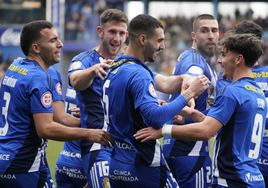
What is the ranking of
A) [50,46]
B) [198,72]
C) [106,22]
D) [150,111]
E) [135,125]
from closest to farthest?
[150,111]
[135,125]
[50,46]
[198,72]
[106,22]

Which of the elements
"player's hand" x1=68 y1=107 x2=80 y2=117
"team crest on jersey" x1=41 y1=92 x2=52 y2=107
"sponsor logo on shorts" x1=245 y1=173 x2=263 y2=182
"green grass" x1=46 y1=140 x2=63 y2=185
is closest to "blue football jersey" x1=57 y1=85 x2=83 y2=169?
"player's hand" x1=68 y1=107 x2=80 y2=117

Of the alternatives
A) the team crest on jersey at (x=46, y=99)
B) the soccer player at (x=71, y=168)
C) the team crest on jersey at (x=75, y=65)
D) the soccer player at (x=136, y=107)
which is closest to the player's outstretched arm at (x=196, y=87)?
the soccer player at (x=136, y=107)

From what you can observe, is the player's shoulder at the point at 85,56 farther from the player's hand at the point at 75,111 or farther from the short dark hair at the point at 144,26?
the short dark hair at the point at 144,26

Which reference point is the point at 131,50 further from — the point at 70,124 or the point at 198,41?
the point at 198,41

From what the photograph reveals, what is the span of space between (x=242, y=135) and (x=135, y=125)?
1088 millimetres

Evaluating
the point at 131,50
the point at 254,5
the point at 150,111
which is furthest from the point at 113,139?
the point at 254,5

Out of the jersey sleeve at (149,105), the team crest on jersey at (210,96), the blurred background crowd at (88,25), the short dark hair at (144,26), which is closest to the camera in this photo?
the jersey sleeve at (149,105)

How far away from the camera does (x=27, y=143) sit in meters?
3.97

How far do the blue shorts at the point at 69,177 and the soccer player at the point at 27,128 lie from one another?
1.15 meters

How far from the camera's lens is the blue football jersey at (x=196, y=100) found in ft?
15.9

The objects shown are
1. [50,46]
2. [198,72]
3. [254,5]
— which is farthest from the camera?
[254,5]

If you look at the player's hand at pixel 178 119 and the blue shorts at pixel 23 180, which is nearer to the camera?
the blue shorts at pixel 23 180

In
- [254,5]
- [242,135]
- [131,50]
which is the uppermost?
[254,5]

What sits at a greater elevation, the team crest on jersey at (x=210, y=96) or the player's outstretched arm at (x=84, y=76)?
the player's outstretched arm at (x=84, y=76)
